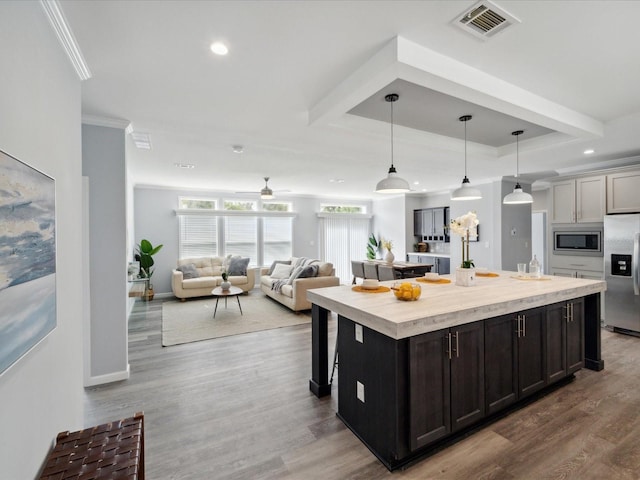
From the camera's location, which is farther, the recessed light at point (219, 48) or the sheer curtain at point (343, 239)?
the sheer curtain at point (343, 239)

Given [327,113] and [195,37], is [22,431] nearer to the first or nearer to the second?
[195,37]

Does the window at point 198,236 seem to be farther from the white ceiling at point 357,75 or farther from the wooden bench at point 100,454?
the wooden bench at point 100,454

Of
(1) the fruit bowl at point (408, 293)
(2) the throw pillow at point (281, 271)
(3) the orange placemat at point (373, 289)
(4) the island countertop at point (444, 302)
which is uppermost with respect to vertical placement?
(1) the fruit bowl at point (408, 293)

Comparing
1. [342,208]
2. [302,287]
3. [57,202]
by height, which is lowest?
[302,287]

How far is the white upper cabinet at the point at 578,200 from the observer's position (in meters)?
4.72

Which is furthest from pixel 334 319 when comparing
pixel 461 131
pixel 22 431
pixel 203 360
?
pixel 22 431

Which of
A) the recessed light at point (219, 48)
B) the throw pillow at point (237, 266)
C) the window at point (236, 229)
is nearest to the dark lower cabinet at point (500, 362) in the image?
the recessed light at point (219, 48)

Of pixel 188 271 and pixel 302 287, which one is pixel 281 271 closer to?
pixel 302 287

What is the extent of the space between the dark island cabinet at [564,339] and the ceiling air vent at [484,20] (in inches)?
89.2

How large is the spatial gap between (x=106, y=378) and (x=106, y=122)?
253 centimetres

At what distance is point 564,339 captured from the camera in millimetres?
2861

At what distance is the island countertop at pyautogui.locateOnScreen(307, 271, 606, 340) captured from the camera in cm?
188

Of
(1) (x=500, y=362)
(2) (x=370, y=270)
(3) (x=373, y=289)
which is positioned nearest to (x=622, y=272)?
(1) (x=500, y=362)

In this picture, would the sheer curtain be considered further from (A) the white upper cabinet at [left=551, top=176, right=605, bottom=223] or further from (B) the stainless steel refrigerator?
(B) the stainless steel refrigerator
